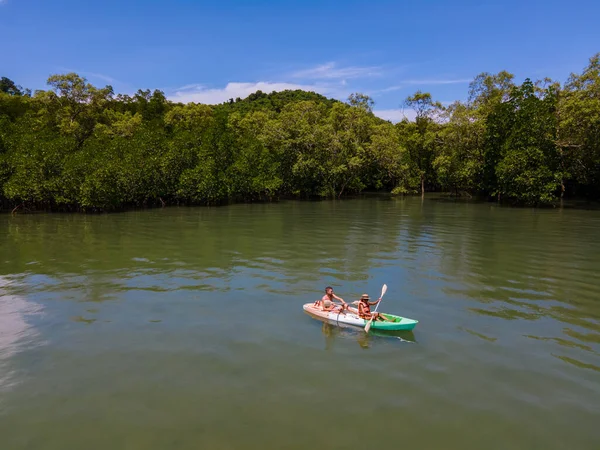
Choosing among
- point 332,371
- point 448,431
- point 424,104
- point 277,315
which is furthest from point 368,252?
point 424,104

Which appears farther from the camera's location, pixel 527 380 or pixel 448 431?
pixel 527 380

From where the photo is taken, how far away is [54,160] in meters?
43.9

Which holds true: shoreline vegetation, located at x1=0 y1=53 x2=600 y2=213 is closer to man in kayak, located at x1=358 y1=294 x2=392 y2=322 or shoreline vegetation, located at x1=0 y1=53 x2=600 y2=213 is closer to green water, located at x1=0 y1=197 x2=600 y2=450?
green water, located at x1=0 y1=197 x2=600 y2=450

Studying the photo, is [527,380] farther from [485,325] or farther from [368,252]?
[368,252]

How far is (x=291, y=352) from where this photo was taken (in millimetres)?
11445

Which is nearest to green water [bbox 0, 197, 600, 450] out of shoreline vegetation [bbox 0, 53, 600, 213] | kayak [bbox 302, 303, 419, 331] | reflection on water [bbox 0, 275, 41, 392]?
reflection on water [bbox 0, 275, 41, 392]

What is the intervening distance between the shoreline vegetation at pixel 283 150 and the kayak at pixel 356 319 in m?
35.8

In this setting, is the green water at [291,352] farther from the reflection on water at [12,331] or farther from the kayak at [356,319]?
the kayak at [356,319]

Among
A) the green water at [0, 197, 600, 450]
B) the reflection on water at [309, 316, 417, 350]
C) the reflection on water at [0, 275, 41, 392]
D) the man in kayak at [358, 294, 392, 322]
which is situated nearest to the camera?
the green water at [0, 197, 600, 450]

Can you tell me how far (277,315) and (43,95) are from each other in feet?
203

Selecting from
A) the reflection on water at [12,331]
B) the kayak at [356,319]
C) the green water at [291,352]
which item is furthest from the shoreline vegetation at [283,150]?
the kayak at [356,319]

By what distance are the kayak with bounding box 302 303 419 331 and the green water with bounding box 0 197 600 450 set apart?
0.29 m

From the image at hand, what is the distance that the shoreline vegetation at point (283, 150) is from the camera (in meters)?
44.6

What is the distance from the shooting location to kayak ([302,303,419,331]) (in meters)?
12.2
